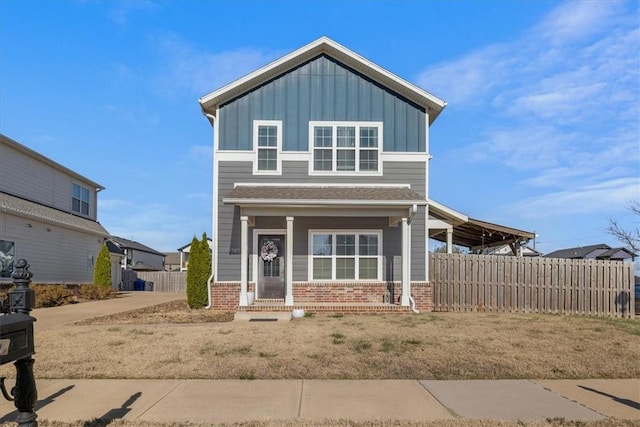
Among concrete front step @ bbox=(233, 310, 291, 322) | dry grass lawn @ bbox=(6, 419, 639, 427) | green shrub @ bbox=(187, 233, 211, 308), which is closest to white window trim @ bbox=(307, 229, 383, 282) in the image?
concrete front step @ bbox=(233, 310, 291, 322)

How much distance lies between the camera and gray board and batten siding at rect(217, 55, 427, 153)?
1608cm

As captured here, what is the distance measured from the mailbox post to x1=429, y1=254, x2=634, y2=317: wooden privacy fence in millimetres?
13135

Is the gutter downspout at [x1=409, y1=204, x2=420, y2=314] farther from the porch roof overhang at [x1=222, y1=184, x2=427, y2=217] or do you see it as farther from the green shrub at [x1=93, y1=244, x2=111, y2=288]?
the green shrub at [x1=93, y1=244, x2=111, y2=288]

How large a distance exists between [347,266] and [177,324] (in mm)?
5922

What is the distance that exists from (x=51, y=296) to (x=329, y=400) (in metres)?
17.2

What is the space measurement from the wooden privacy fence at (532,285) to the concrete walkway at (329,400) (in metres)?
8.53

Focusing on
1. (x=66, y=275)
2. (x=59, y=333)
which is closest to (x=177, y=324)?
(x=59, y=333)

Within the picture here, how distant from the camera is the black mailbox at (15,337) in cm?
357

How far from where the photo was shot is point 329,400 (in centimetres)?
609

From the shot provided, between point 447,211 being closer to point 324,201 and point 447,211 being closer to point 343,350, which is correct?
point 324,201

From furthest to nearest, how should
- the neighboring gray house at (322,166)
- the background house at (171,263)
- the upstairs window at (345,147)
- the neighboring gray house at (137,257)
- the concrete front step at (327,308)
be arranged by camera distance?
the background house at (171,263) < the neighboring gray house at (137,257) < the upstairs window at (345,147) < the neighboring gray house at (322,166) < the concrete front step at (327,308)

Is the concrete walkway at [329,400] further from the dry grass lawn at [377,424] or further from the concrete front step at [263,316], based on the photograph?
the concrete front step at [263,316]

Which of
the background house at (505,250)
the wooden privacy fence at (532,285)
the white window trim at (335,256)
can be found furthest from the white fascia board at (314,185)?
the background house at (505,250)

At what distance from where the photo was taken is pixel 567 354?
8.52m
